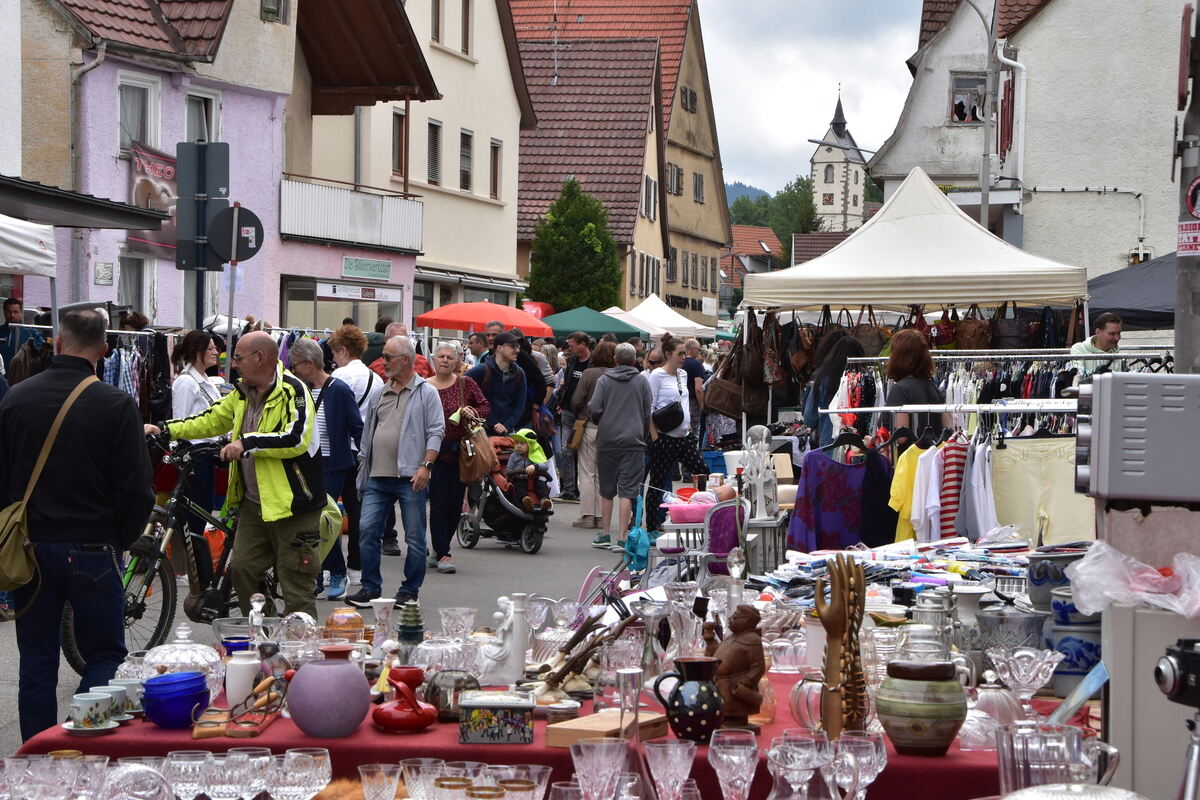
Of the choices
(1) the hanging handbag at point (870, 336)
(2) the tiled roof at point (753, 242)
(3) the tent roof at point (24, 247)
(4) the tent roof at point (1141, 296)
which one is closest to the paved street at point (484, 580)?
(3) the tent roof at point (24, 247)

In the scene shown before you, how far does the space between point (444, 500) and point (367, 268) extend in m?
16.8

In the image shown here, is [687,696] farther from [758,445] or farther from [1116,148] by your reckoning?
[1116,148]

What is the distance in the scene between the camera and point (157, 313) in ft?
75.1

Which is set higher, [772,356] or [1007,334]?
[1007,334]

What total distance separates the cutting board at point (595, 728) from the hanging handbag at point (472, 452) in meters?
8.12

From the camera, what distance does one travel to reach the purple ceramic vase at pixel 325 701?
4.15m

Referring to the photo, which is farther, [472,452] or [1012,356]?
[472,452]

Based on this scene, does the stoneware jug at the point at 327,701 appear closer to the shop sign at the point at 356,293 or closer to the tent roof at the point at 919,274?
the tent roof at the point at 919,274

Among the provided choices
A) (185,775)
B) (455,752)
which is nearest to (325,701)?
(455,752)

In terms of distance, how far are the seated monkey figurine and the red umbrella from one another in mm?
19025

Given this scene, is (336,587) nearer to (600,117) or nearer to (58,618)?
(58,618)

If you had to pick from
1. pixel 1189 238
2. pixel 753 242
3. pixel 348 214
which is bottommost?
pixel 1189 238

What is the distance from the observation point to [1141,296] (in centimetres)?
1544

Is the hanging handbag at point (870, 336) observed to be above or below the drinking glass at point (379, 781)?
above
